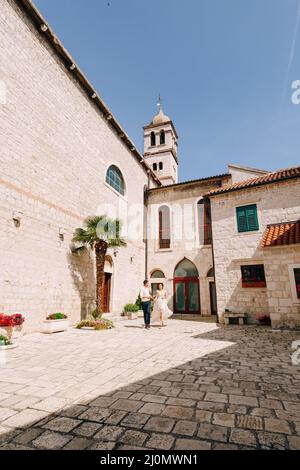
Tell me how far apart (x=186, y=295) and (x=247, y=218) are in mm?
6238

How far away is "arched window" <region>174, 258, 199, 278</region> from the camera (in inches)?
595

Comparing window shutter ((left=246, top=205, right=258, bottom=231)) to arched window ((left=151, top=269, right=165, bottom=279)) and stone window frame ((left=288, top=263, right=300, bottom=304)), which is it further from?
arched window ((left=151, top=269, right=165, bottom=279))

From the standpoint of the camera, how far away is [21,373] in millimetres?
3943

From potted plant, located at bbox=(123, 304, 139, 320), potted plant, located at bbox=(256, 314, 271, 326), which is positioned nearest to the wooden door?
potted plant, located at bbox=(123, 304, 139, 320)

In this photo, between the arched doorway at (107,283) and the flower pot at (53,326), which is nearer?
the flower pot at (53,326)

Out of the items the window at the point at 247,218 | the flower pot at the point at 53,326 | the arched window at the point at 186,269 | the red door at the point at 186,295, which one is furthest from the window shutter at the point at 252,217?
the flower pot at the point at 53,326

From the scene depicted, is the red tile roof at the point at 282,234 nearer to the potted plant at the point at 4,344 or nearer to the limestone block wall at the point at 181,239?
the limestone block wall at the point at 181,239

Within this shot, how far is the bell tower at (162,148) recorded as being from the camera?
2502 cm

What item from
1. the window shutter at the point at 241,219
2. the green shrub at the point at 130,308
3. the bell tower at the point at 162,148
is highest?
the bell tower at the point at 162,148

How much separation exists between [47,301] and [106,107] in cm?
1016

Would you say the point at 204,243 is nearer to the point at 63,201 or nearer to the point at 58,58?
the point at 63,201

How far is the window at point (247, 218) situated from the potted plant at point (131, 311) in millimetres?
6938

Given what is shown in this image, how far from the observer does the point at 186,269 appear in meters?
15.4
